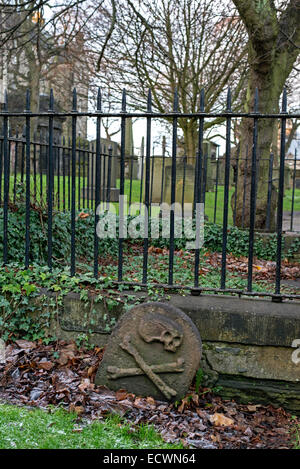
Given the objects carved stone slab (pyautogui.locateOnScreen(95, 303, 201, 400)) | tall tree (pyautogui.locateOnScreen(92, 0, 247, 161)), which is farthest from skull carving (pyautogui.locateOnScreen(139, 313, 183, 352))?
tall tree (pyautogui.locateOnScreen(92, 0, 247, 161))

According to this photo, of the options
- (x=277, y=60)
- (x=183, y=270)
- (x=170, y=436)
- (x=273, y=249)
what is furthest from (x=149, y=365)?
(x=277, y=60)

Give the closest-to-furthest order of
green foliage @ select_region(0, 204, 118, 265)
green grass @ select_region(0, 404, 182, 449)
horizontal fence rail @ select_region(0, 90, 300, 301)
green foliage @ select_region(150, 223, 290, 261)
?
green grass @ select_region(0, 404, 182, 449) < horizontal fence rail @ select_region(0, 90, 300, 301) < green foliage @ select_region(0, 204, 118, 265) < green foliage @ select_region(150, 223, 290, 261)

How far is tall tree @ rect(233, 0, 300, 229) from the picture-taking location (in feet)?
24.6

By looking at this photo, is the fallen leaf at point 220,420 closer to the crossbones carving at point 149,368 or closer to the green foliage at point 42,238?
the crossbones carving at point 149,368

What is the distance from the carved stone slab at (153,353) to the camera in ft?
9.75

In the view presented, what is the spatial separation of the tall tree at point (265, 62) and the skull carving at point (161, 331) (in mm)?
5825

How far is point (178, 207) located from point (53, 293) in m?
7.09

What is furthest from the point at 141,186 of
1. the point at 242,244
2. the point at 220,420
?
the point at 220,420

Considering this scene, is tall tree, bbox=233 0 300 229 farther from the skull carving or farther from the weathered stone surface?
the skull carving

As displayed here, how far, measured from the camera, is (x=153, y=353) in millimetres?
3014

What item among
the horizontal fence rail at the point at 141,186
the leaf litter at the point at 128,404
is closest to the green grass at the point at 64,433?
the leaf litter at the point at 128,404

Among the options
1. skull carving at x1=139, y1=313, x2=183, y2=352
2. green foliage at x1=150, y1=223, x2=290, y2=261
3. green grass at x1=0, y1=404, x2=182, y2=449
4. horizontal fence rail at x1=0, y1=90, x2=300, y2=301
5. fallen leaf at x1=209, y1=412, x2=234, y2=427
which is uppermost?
horizontal fence rail at x1=0, y1=90, x2=300, y2=301

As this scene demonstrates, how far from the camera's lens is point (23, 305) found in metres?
3.50

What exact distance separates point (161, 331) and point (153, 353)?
175mm
